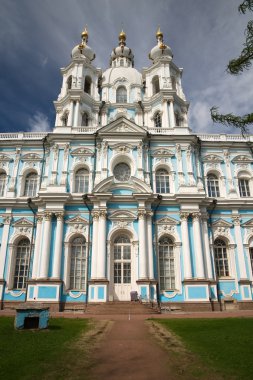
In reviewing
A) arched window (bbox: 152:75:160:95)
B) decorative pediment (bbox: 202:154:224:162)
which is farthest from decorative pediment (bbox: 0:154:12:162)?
decorative pediment (bbox: 202:154:224:162)

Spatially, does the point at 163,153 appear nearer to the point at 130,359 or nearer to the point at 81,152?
the point at 81,152

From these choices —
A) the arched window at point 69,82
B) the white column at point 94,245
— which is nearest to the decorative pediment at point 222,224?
the white column at point 94,245

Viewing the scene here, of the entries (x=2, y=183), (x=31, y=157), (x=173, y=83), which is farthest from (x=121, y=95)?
(x=2, y=183)

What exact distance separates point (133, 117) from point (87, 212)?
40.2ft

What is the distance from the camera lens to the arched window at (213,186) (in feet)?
85.4

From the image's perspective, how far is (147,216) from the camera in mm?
23000

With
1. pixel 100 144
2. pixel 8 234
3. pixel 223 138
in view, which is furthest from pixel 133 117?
pixel 8 234

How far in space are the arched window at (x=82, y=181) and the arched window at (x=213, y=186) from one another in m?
10.2

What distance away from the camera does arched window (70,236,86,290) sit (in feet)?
72.5

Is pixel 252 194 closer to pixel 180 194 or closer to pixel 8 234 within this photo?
pixel 180 194

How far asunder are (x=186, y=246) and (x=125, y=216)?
4.92 meters

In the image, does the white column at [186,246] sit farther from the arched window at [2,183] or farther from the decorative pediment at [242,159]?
the arched window at [2,183]

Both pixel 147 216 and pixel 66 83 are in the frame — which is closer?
pixel 147 216

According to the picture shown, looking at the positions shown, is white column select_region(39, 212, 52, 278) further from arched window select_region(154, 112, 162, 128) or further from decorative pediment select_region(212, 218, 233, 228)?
arched window select_region(154, 112, 162, 128)
